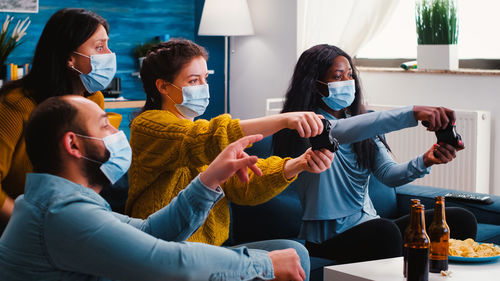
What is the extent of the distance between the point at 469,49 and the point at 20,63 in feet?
10.3

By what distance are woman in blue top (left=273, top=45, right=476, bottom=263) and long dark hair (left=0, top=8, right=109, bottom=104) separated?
86cm

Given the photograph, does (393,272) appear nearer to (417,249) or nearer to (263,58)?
(417,249)

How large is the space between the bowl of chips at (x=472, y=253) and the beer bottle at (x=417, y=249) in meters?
0.26

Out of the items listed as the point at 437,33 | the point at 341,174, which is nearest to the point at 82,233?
the point at 341,174

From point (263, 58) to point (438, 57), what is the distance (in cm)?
172

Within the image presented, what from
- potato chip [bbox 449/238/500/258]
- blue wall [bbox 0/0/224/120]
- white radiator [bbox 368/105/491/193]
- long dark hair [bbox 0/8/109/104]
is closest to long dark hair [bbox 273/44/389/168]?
potato chip [bbox 449/238/500/258]

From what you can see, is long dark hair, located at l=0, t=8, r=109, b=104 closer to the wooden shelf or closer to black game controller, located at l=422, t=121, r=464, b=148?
black game controller, located at l=422, t=121, r=464, b=148

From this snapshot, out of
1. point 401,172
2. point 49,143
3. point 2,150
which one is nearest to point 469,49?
point 401,172

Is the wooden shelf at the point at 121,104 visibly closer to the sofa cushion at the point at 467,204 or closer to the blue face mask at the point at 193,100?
the sofa cushion at the point at 467,204

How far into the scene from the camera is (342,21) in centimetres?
480

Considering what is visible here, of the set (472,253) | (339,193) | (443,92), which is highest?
(443,92)

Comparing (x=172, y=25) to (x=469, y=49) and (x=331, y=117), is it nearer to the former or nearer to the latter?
(x=469, y=49)

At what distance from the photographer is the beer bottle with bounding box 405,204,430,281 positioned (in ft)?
6.01

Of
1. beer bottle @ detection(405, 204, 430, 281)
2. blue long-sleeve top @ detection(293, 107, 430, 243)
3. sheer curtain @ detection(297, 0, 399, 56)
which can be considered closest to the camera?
beer bottle @ detection(405, 204, 430, 281)
